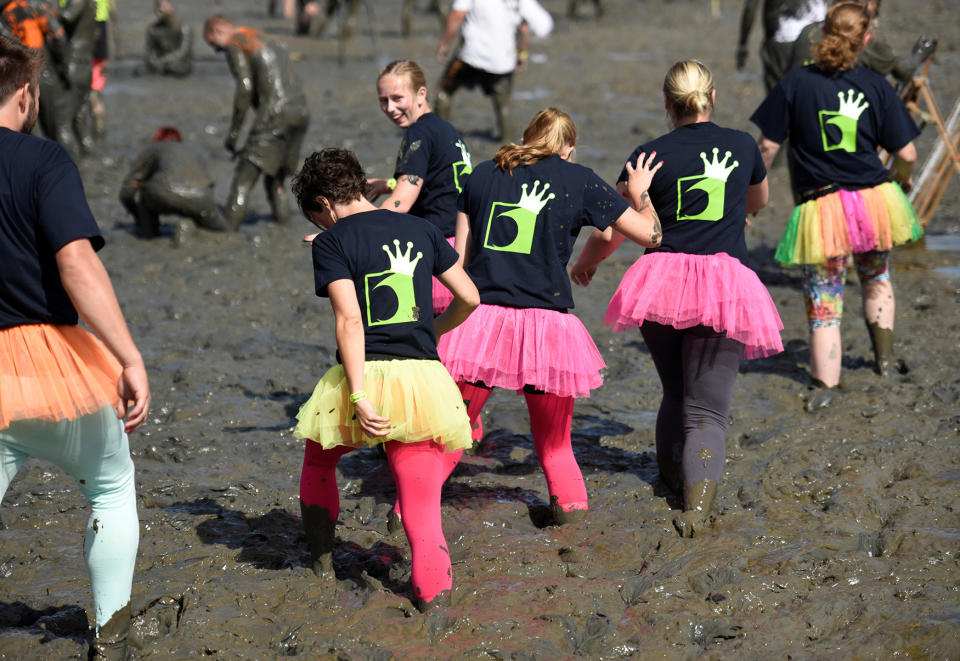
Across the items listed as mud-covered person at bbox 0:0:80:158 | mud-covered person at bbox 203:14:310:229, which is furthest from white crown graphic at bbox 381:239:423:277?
mud-covered person at bbox 0:0:80:158

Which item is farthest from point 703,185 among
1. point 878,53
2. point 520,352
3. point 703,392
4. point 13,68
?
point 878,53

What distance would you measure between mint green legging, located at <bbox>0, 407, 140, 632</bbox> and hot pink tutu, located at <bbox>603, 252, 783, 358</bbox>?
86.6 inches

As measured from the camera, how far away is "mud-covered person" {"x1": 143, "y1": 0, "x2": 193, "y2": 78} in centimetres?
1855

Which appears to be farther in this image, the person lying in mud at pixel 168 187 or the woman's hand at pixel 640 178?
the person lying in mud at pixel 168 187

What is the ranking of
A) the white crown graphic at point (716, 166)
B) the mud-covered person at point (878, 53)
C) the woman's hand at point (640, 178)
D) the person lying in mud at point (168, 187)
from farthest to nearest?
the person lying in mud at point (168, 187) < the mud-covered person at point (878, 53) < the white crown graphic at point (716, 166) < the woman's hand at point (640, 178)

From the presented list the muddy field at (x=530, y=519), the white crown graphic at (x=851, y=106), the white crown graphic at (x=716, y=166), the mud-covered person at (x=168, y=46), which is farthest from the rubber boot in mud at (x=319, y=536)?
the mud-covered person at (x=168, y=46)

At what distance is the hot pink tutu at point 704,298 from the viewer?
4594mm

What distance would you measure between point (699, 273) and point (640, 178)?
48 cm

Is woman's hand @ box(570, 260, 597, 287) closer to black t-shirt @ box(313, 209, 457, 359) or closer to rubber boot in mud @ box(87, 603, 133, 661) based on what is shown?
black t-shirt @ box(313, 209, 457, 359)

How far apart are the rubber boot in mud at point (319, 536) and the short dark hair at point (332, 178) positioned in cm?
114

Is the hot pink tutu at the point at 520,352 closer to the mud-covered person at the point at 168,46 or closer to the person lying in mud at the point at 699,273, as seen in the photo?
the person lying in mud at the point at 699,273

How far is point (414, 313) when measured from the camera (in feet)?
12.7

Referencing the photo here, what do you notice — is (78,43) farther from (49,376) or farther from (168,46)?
(49,376)

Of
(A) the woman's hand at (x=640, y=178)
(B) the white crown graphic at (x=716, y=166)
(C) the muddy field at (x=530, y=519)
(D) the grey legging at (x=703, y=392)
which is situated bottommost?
(C) the muddy field at (x=530, y=519)
